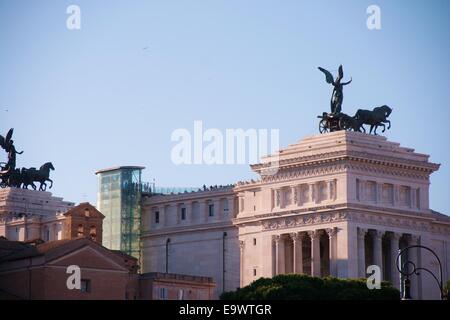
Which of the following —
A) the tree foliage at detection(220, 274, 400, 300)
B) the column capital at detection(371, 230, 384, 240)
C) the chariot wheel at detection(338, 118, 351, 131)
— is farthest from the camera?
the chariot wheel at detection(338, 118, 351, 131)

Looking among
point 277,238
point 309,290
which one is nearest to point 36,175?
point 277,238

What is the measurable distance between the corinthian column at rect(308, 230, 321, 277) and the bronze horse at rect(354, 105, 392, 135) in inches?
487

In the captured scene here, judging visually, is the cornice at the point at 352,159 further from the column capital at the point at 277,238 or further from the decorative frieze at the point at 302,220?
the column capital at the point at 277,238

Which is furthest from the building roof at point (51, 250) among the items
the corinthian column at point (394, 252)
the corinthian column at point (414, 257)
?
the corinthian column at point (414, 257)

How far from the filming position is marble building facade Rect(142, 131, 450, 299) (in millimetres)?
151625

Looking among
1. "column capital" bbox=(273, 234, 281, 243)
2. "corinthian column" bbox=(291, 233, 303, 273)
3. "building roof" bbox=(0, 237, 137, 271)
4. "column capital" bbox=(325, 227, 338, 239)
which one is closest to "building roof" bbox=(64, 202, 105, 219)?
"building roof" bbox=(0, 237, 137, 271)

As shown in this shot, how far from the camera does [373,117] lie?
159 meters

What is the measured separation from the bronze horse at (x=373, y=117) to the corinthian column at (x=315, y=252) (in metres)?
12.4

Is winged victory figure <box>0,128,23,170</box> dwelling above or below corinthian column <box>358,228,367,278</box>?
above

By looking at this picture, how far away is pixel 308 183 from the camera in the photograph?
155 meters

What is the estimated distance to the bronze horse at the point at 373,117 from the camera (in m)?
159

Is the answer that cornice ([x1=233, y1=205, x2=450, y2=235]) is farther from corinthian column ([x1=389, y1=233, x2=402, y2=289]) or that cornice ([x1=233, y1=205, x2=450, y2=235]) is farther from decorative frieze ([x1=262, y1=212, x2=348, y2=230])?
corinthian column ([x1=389, y1=233, x2=402, y2=289])

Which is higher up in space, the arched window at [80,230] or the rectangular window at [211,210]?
the rectangular window at [211,210]
